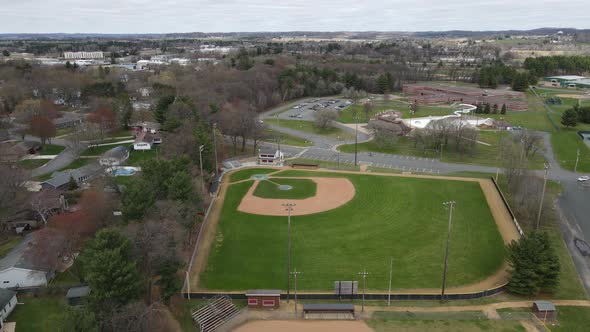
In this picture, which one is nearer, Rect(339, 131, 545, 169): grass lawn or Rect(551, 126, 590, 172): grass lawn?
Rect(551, 126, 590, 172): grass lawn

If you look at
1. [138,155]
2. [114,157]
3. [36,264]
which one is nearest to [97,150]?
[138,155]

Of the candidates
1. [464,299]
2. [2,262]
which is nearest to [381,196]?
[464,299]

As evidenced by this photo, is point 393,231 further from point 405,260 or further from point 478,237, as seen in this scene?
point 478,237

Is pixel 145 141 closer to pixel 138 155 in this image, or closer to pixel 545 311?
pixel 138 155

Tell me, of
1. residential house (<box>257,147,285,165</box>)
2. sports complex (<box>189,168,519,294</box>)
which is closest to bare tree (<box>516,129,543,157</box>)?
sports complex (<box>189,168,519,294</box>)

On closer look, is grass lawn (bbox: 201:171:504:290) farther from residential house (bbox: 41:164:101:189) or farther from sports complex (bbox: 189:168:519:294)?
residential house (bbox: 41:164:101:189)

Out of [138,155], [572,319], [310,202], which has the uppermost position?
[138,155]
